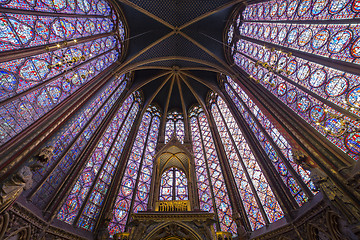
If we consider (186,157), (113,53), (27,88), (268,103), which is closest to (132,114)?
(113,53)

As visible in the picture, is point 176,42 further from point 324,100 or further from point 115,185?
point 115,185

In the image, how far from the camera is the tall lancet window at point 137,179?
10023mm

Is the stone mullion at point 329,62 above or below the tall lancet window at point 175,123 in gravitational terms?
below

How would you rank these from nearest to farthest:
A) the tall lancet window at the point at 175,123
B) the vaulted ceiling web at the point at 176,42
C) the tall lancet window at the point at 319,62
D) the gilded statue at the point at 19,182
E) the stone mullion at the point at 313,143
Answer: the gilded statue at the point at 19,182
the stone mullion at the point at 313,143
the tall lancet window at the point at 319,62
the vaulted ceiling web at the point at 176,42
the tall lancet window at the point at 175,123

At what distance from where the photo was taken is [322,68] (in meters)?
6.57

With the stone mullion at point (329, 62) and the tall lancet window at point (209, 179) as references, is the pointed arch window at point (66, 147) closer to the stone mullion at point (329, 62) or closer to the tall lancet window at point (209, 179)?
the tall lancet window at point (209, 179)

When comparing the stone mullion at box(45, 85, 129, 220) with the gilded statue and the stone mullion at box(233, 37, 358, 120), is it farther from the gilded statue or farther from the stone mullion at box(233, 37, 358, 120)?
the stone mullion at box(233, 37, 358, 120)

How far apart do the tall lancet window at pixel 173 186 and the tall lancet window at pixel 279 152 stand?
5.45m

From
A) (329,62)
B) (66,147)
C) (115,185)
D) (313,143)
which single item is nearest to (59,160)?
(66,147)

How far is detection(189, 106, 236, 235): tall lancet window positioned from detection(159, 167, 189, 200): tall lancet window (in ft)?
3.51

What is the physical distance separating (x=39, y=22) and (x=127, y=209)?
993 centimetres

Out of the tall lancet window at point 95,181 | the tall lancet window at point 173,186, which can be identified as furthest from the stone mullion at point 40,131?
the tall lancet window at point 173,186

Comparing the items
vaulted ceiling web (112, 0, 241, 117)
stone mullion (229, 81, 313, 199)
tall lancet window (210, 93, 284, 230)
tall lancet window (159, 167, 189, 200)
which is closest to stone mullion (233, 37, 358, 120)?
stone mullion (229, 81, 313, 199)

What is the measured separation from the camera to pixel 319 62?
6398 mm
